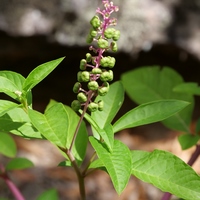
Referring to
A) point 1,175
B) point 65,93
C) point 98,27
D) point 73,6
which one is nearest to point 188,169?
point 98,27

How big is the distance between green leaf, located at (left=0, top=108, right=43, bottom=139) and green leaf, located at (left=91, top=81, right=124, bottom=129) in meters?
0.15

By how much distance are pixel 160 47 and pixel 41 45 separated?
76 centimetres

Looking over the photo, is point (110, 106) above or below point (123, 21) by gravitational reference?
above

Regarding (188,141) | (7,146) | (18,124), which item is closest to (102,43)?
(18,124)

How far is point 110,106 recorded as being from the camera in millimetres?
1160

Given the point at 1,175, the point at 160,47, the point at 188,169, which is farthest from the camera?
the point at 160,47

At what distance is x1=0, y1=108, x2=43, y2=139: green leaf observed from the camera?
1021 millimetres

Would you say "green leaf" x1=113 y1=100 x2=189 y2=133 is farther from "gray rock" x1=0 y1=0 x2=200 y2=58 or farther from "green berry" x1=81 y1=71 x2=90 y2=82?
"gray rock" x1=0 y1=0 x2=200 y2=58

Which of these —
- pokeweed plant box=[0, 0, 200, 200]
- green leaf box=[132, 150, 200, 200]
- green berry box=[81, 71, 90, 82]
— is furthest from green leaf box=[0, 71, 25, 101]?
green leaf box=[132, 150, 200, 200]

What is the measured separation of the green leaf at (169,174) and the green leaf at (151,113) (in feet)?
0.26

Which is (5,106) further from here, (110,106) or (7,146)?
(7,146)

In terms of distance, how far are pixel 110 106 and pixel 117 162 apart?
10.1 inches

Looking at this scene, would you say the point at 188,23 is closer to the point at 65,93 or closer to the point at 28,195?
the point at 65,93

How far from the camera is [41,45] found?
282 centimetres
